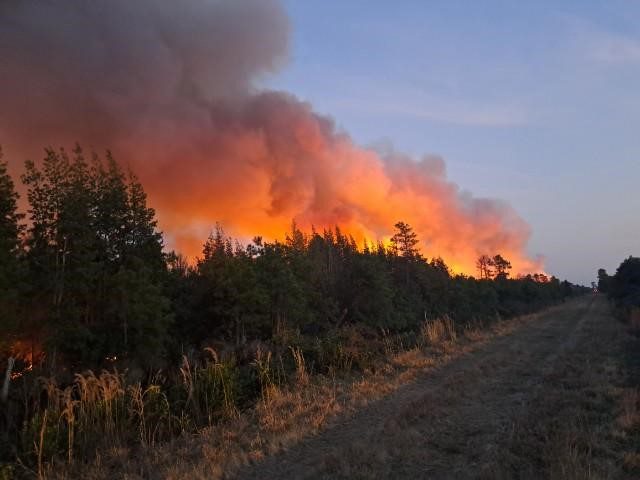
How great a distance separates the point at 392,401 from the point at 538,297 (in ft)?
364

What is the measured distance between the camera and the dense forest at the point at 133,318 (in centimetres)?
1138

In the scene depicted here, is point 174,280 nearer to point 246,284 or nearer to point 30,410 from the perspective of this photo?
point 246,284

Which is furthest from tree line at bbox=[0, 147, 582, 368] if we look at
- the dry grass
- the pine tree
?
the dry grass

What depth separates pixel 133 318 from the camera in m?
29.2

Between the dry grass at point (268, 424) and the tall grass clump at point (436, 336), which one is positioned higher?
the tall grass clump at point (436, 336)

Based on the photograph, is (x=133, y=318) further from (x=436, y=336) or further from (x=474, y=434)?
(x=474, y=434)

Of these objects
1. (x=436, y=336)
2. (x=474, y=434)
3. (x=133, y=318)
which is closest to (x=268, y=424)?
→ (x=474, y=434)

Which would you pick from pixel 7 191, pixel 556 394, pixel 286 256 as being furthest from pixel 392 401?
pixel 286 256

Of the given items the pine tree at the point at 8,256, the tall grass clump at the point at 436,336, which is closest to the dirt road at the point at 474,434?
the tall grass clump at the point at 436,336

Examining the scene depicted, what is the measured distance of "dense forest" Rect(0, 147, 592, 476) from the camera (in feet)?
37.3

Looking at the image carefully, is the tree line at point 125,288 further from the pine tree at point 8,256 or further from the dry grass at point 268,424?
the dry grass at point 268,424

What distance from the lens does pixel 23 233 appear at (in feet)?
85.2

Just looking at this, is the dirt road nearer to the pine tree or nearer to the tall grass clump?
the tall grass clump

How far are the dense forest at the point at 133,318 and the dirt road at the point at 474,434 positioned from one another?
11.3 ft
